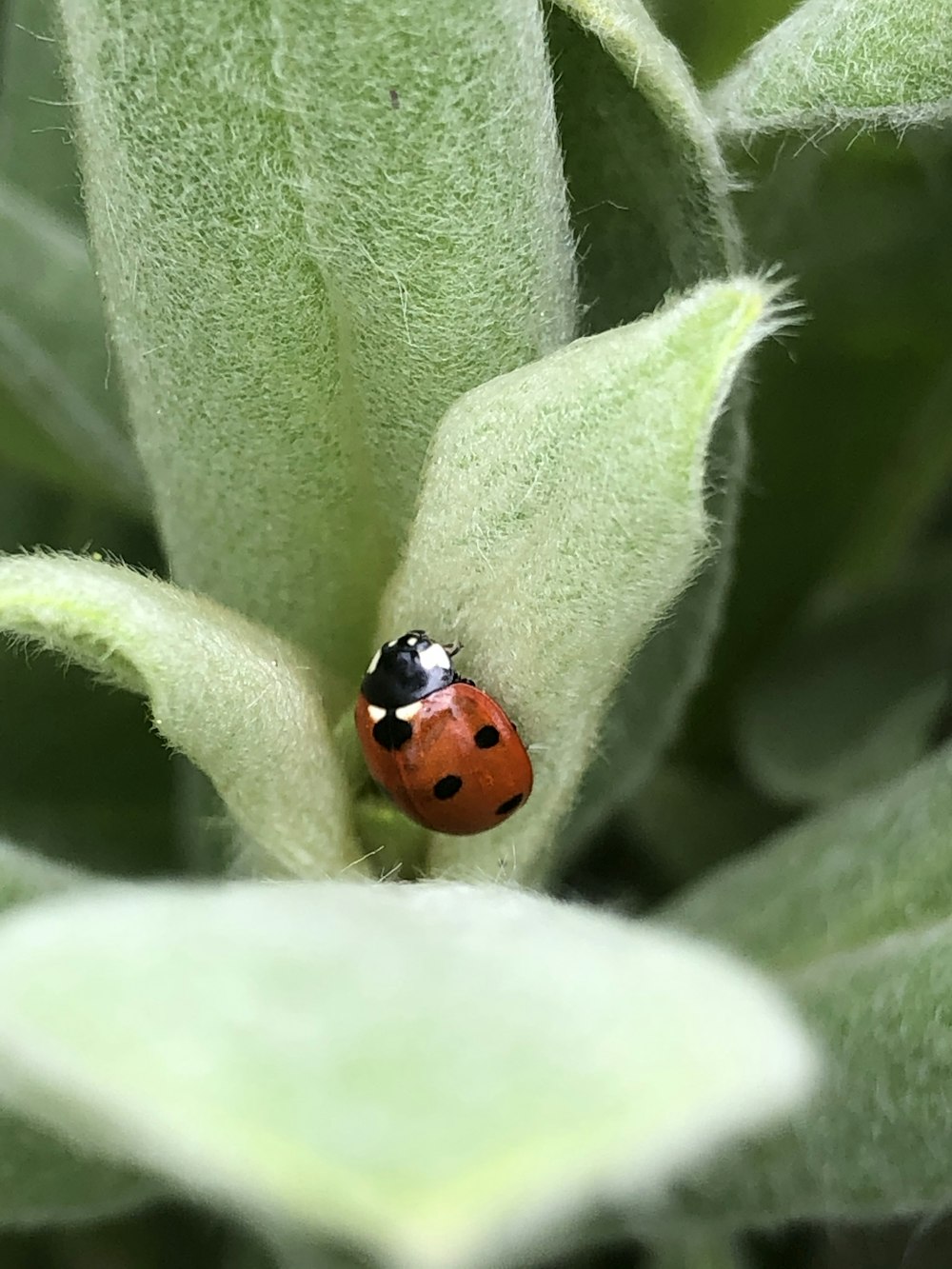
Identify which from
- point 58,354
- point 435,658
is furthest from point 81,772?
point 435,658

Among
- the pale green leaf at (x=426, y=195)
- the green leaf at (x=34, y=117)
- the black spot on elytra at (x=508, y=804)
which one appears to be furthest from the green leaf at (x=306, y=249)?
the green leaf at (x=34, y=117)

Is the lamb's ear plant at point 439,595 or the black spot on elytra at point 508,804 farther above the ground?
the lamb's ear plant at point 439,595

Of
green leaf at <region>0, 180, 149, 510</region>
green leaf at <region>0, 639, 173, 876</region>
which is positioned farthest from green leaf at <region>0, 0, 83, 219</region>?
green leaf at <region>0, 639, 173, 876</region>

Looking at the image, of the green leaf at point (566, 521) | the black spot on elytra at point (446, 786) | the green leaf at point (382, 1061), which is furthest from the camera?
the black spot on elytra at point (446, 786)

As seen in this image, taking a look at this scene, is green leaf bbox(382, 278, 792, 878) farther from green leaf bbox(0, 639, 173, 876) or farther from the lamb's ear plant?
green leaf bbox(0, 639, 173, 876)

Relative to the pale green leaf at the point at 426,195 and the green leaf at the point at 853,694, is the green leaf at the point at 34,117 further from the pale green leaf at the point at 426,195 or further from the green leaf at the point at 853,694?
the green leaf at the point at 853,694

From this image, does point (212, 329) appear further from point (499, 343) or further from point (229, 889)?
point (229, 889)
